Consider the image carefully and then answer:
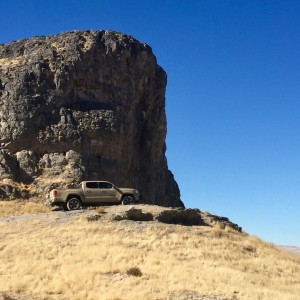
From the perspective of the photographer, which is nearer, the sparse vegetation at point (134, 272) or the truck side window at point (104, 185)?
the sparse vegetation at point (134, 272)

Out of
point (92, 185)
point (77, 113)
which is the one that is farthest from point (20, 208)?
point (77, 113)

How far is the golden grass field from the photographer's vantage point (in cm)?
1722

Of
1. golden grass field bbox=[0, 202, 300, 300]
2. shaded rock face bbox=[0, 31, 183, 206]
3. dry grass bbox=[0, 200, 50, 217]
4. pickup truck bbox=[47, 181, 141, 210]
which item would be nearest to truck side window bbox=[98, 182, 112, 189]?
pickup truck bbox=[47, 181, 141, 210]

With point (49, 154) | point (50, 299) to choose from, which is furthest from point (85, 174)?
point (50, 299)

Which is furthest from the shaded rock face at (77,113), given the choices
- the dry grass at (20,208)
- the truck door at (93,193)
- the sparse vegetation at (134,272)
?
the sparse vegetation at (134,272)

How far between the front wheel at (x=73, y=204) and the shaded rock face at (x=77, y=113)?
9789 mm

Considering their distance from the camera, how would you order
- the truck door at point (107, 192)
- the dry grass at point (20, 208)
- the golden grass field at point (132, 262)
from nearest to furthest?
the golden grass field at point (132, 262) → the truck door at point (107, 192) → the dry grass at point (20, 208)

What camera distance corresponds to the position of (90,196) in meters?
32.0

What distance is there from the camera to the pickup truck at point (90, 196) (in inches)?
1234

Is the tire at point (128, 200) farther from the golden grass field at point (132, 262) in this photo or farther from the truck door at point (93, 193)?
the golden grass field at point (132, 262)

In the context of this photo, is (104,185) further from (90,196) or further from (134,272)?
(134,272)

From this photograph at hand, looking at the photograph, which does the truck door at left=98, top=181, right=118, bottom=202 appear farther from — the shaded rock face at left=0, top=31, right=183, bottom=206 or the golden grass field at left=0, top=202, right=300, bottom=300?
the shaded rock face at left=0, top=31, right=183, bottom=206

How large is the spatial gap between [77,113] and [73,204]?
49.3 feet

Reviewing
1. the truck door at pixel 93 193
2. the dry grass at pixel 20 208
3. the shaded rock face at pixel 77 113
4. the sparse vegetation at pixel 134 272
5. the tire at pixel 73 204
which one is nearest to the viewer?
the sparse vegetation at pixel 134 272
